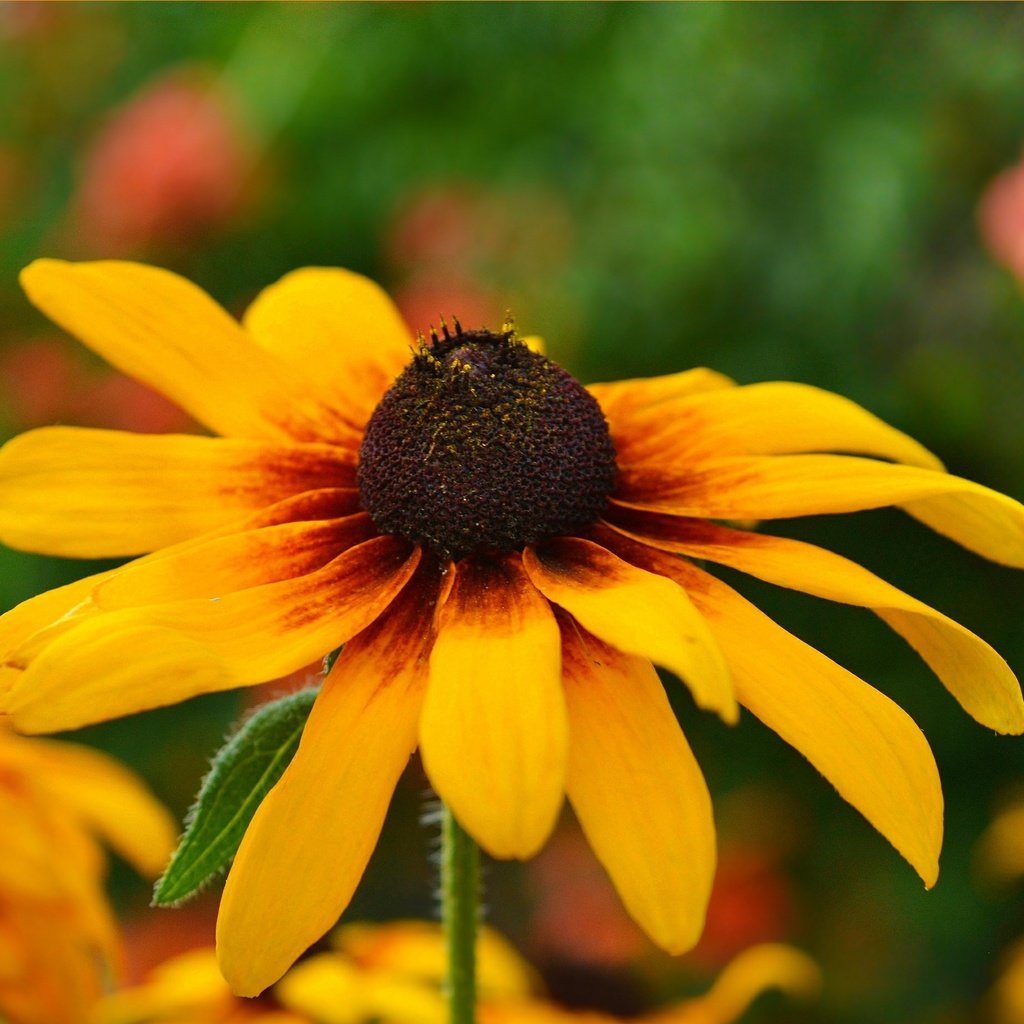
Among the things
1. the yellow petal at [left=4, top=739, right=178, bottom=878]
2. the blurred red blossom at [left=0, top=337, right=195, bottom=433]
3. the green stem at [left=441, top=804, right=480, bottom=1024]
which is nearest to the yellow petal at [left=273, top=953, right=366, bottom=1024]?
the yellow petal at [left=4, top=739, right=178, bottom=878]

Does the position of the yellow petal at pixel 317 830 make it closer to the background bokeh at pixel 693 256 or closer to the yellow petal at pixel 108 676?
the yellow petal at pixel 108 676

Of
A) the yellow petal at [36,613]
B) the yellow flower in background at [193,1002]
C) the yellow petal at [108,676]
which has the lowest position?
the yellow flower in background at [193,1002]

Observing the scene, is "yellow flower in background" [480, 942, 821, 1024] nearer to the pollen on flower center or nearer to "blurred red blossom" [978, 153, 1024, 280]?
the pollen on flower center

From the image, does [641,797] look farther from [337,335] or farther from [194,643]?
[337,335]

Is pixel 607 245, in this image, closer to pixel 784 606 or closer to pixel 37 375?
pixel 784 606

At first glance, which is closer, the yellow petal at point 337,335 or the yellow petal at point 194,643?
the yellow petal at point 194,643

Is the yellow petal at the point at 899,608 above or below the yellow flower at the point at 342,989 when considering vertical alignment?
above

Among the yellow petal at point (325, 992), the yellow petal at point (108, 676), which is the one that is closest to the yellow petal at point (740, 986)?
the yellow petal at point (325, 992)
